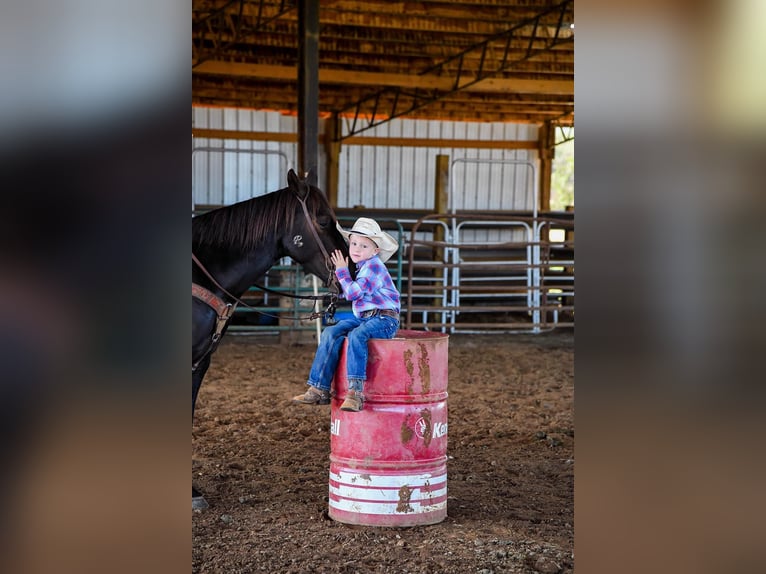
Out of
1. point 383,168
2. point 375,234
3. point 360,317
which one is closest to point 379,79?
point 383,168

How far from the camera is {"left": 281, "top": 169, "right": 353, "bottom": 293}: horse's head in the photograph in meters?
3.96

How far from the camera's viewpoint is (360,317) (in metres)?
3.63

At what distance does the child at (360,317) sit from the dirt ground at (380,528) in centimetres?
57

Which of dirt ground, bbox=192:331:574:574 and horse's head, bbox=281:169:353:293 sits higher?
horse's head, bbox=281:169:353:293

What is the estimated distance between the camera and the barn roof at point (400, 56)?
35.6 ft

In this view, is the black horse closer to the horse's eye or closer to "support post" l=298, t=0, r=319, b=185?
the horse's eye

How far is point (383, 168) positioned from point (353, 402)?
13.7 metres

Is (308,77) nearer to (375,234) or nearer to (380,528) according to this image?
(375,234)

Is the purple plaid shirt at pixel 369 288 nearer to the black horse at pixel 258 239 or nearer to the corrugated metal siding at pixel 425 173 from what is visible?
the black horse at pixel 258 239

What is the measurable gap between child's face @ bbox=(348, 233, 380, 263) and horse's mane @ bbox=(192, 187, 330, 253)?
1.32 feet

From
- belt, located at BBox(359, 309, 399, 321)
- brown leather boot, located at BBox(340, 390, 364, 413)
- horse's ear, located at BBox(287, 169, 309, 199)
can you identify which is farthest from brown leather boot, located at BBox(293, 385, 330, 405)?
horse's ear, located at BBox(287, 169, 309, 199)
